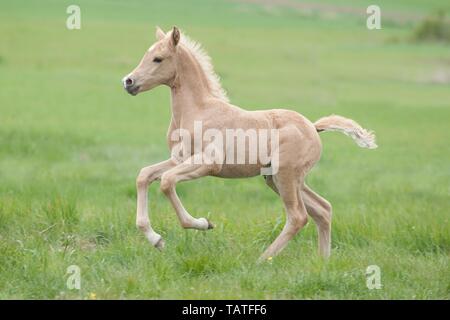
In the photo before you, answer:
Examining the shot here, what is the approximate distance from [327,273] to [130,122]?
42.3 ft

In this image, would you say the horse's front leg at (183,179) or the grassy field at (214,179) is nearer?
the grassy field at (214,179)

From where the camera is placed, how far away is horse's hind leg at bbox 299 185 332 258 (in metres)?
8.09

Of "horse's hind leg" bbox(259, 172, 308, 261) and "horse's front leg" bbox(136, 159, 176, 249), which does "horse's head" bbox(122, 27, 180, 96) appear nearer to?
"horse's front leg" bbox(136, 159, 176, 249)

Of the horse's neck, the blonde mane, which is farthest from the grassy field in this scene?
the blonde mane

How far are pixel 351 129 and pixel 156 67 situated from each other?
6.09ft

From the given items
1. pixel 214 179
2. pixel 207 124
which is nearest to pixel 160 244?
pixel 207 124

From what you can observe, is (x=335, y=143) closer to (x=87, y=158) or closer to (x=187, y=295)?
(x=87, y=158)

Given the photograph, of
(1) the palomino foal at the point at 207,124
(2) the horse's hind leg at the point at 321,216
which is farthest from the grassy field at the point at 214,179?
(1) the palomino foal at the point at 207,124

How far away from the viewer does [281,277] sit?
7082 mm

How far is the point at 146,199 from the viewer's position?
755cm

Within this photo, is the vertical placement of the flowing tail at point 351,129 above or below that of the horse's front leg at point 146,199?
above

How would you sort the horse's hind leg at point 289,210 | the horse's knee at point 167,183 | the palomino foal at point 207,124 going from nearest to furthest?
the horse's knee at point 167,183
the palomino foal at point 207,124
the horse's hind leg at point 289,210

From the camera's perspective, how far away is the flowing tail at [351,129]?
26.7ft

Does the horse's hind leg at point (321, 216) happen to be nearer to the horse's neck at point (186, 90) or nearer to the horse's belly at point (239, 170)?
the horse's belly at point (239, 170)
